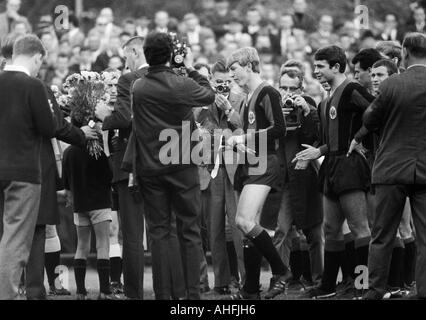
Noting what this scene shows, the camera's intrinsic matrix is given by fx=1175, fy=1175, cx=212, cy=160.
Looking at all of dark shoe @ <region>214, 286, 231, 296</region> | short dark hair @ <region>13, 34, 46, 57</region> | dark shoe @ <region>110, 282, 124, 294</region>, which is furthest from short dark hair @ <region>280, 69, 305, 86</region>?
short dark hair @ <region>13, 34, 46, 57</region>

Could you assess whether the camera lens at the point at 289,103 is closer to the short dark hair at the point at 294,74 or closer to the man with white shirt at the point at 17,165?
the short dark hair at the point at 294,74

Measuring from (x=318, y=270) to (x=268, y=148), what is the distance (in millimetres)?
1771

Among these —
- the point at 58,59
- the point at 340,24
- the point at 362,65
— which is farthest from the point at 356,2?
the point at 362,65

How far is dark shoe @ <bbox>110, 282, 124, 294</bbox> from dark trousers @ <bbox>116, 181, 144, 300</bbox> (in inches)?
24.0

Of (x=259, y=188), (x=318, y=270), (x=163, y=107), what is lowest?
(x=318, y=270)

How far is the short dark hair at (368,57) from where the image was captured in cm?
1146

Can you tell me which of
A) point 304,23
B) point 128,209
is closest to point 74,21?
point 304,23

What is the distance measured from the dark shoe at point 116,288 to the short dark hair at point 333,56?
3021 millimetres

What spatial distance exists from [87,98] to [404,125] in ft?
10.3

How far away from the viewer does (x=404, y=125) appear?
1004 centimetres

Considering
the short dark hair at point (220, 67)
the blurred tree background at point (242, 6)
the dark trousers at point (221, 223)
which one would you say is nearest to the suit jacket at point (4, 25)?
the blurred tree background at point (242, 6)

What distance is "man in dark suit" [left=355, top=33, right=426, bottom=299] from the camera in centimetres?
999

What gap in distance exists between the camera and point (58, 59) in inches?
682

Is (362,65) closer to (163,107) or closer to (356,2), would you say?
(163,107)
